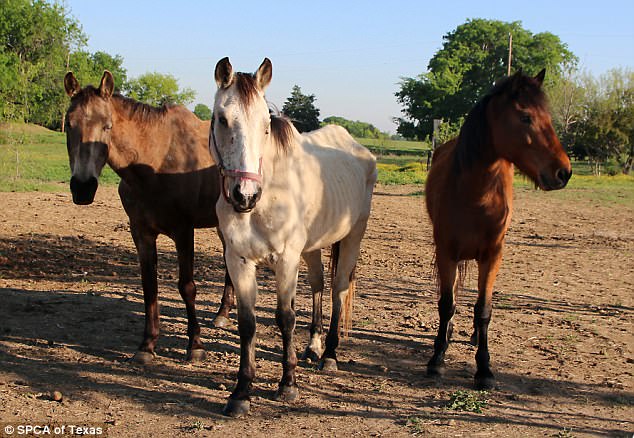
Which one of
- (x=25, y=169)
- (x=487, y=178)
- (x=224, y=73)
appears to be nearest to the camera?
(x=224, y=73)

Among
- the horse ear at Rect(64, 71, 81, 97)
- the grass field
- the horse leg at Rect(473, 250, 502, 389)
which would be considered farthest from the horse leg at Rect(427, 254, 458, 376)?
the grass field

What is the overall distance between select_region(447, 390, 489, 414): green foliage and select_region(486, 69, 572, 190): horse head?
1.54 meters

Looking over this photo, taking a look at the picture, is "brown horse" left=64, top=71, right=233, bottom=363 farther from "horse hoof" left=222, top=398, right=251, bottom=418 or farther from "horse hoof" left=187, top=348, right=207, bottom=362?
"horse hoof" left=222, top=398, right=251, bottom=418

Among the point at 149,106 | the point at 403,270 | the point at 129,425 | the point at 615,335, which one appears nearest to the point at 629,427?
the point at 615,335

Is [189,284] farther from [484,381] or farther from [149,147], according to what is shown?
[484,381]

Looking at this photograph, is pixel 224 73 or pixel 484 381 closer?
pixel 224 73

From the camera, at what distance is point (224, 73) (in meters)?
3.66

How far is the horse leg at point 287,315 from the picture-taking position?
3.99 metres

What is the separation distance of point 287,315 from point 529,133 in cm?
209

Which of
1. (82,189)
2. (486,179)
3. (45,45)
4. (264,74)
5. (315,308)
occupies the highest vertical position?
(45,45)

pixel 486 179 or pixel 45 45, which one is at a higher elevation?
pixel 45 45

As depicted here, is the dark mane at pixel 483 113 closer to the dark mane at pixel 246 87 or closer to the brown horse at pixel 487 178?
the brown horse at pixel 487 178

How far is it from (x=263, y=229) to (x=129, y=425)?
1.47 metres

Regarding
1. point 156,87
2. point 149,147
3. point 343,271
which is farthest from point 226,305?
point 156,87
